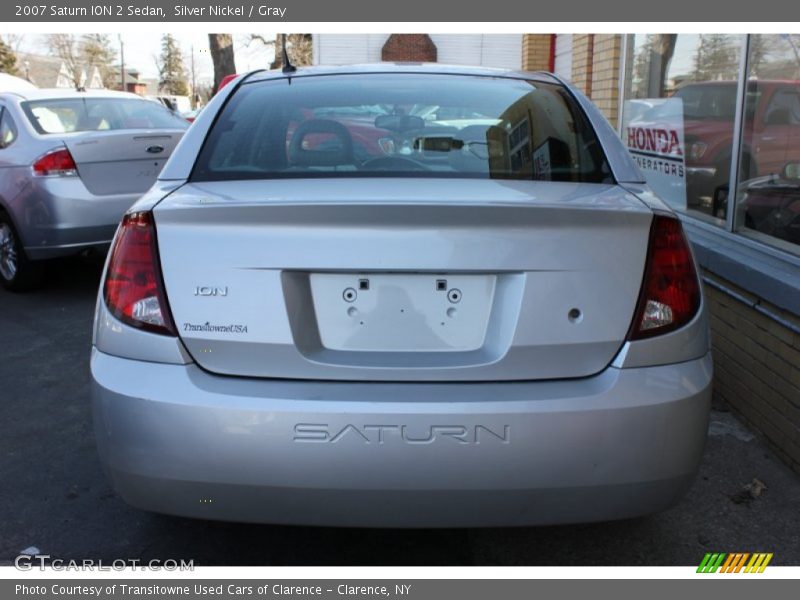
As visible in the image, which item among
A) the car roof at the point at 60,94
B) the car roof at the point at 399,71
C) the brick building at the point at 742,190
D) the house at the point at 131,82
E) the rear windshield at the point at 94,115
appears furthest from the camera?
the house at the point at 131,82

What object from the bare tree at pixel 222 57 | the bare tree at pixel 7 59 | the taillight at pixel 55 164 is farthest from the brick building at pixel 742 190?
the bare tree at pixel 7 59

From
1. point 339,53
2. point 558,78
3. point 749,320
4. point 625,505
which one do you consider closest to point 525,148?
point 558,78

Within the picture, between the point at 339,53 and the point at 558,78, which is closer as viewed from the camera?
the point at 558,78

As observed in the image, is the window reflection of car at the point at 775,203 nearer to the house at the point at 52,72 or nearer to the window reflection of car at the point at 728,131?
the window reflection of car at the point at 728,131

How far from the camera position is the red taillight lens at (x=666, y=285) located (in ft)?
7.18

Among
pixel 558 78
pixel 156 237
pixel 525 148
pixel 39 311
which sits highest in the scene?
pixel 558 78

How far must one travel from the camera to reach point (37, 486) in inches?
128

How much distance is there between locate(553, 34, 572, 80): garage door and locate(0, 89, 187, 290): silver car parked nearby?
550cm

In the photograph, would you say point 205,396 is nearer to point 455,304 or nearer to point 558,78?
point 455,304

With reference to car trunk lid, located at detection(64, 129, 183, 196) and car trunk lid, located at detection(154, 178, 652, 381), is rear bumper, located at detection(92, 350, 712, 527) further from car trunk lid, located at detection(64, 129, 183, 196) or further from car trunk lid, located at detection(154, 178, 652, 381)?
car trunk lid, located at detection(64, 129, 183, 196)

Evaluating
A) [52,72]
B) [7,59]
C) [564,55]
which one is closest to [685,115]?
[564,55]

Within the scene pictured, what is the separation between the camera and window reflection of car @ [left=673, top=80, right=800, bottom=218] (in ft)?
13.7

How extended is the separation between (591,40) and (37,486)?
680 cm

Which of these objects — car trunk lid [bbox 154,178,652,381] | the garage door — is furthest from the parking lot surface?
the garage door
